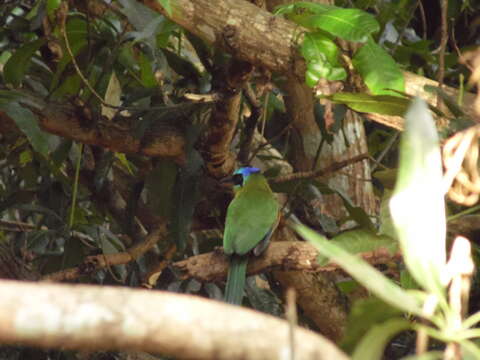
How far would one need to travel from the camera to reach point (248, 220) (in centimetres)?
318

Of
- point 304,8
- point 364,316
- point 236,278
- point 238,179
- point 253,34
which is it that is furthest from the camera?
point 238,179

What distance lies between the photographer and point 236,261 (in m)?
2.96

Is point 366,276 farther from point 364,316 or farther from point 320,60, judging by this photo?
point 320,60

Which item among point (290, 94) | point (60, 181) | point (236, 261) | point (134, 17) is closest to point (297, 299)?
point (236, 261)

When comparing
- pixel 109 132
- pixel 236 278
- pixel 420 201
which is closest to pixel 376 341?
pixel 420 201

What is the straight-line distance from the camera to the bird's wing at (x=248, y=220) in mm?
3002

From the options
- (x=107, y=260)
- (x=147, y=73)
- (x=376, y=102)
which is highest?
(x=376, y=102)

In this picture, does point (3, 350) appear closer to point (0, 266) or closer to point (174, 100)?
point (0, 266)

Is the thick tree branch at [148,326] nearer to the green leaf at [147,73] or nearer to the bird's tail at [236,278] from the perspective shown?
the bird's tail at [236,278]

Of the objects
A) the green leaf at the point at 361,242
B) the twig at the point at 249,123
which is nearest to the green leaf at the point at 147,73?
the twig at the point at 249,123

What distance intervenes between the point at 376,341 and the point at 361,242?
121 cm

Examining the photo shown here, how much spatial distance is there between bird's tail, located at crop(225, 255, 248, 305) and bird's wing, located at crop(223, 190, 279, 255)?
1.6 inches

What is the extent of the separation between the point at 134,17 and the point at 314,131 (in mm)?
1350

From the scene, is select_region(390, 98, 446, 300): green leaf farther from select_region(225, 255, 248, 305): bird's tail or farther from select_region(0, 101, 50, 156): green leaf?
select_region(225, 255, 248, 305): bird's tail
